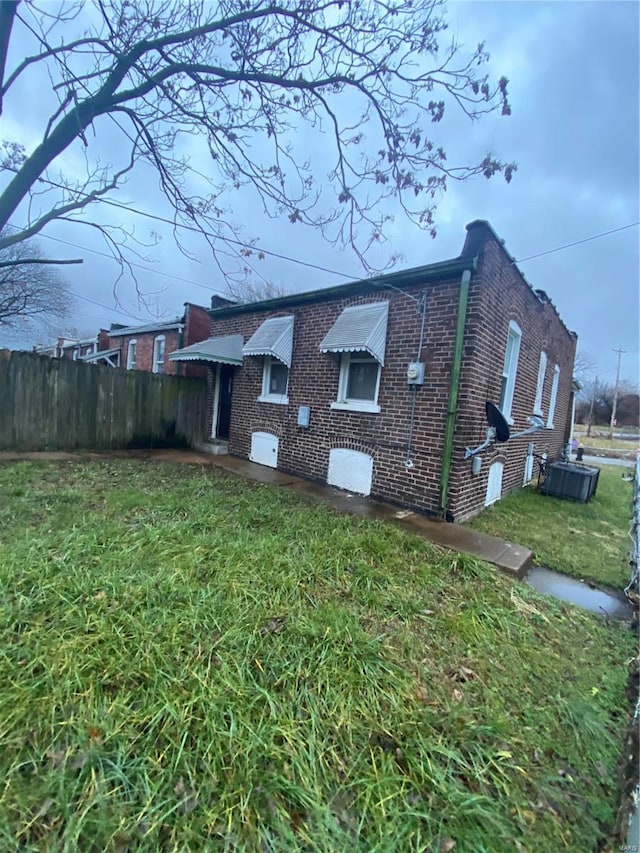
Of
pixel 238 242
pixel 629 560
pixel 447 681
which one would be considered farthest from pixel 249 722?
pixel 629 560

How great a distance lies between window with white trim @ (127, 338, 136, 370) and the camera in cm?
1623

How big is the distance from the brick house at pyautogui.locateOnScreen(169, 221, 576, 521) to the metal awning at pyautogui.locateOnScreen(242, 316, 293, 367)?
0.10 feet

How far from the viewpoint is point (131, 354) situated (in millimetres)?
16438

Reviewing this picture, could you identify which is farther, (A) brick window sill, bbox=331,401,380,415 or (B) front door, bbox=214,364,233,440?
(B) front door, bbox=214,364,233,440

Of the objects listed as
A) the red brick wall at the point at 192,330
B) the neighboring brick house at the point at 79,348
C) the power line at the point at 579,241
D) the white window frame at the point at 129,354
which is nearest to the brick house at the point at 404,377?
the power line at the point at 579,241

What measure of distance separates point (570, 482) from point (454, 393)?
16.0 feet

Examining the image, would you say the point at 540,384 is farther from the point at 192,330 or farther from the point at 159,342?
the point at 159,342

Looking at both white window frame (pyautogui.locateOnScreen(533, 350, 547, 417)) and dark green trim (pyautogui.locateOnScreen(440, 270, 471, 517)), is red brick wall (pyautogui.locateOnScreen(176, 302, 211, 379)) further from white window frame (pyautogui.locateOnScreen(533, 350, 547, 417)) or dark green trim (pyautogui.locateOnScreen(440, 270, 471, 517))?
white window frame (pyautogui.locateOnScreen(533, 350, 547, 417))

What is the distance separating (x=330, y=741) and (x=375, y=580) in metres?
1.64

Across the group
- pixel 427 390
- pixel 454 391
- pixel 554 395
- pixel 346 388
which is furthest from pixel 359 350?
pixel 554 395

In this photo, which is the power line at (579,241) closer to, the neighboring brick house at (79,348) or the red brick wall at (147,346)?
the red brick wall at (147,346)

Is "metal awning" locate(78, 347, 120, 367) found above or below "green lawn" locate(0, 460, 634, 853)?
above

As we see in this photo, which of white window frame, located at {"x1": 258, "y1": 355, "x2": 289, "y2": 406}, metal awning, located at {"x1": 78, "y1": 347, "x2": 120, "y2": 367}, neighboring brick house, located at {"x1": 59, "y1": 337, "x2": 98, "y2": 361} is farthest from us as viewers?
neighboring brick house, located at {"x1": 59, "y1": 337, "x2": 98, "y2": 361}

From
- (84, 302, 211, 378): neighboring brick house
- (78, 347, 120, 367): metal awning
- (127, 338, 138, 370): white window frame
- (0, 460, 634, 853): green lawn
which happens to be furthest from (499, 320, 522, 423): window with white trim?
(78, 347, 120, 367): metal awning
